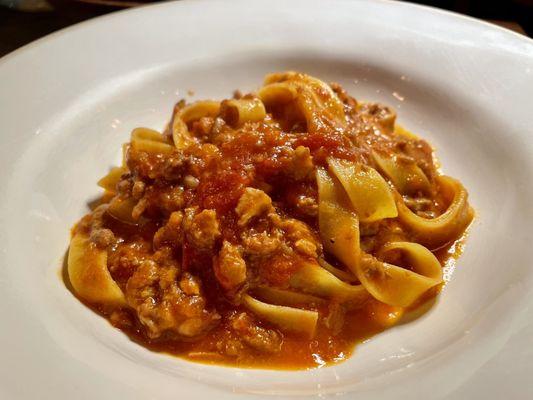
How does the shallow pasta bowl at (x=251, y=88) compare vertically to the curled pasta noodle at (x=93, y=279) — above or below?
above

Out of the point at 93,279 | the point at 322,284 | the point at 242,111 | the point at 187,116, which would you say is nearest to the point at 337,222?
the point at 322,284

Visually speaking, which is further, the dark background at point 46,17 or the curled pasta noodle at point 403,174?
the dark background at point 46,17

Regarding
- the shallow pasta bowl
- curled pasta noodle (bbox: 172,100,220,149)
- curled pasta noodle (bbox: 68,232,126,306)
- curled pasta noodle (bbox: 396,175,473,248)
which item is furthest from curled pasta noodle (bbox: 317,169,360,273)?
curled pasta noodle (bbox: 68,232,126,306)

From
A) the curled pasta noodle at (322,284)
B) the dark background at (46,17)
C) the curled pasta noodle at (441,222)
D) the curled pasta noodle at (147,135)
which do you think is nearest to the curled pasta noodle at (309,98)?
the curled pasta noodle at (441,222)

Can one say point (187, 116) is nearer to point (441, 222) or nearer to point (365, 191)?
point (365, 191)

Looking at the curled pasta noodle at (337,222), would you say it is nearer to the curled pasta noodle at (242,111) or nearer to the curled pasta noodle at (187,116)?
the curled pasta noodle at (242,111)

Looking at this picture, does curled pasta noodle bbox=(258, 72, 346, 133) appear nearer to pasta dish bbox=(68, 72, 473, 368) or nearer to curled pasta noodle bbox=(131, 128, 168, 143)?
pasta dish bbox=(68, 72, 473, 368)

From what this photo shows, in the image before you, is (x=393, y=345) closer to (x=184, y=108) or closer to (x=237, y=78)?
(x=184, y=108)
